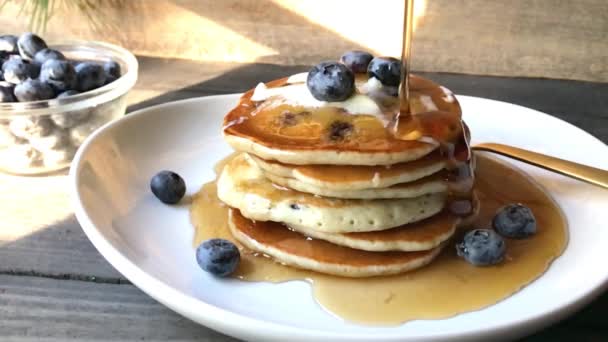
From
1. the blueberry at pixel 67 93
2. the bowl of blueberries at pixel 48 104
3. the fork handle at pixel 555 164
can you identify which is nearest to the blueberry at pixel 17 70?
the bowl of blueberries at pixel 48 104

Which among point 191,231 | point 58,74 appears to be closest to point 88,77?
point 58,74

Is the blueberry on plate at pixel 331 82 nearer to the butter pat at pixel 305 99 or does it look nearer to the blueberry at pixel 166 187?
the butter pat at pixel 305 99

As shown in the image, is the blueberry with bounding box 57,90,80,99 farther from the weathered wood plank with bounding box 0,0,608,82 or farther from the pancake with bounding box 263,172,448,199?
the weathered wood plank with bounding box 0,0,608,82

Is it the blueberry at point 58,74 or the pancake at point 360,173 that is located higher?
the pancake at point 360,173

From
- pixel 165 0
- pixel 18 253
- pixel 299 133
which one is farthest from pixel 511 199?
pixel 165 0

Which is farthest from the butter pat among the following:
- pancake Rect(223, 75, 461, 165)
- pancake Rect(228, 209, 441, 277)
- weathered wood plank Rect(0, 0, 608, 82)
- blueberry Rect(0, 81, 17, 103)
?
weathered wood plank Rect(0, 0, 608, 82)

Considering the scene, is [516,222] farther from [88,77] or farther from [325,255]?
[88,77]

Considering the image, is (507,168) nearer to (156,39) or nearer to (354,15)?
(354,15)

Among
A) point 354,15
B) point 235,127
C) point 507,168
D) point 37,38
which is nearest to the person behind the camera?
point 235,127

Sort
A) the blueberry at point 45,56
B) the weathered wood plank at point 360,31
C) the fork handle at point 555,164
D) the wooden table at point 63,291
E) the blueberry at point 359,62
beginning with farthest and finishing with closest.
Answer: the weathered wood plank at point 360,31
the blueberry at point 45,56
the blueberry at point 359,62
the fork handle at point 555,164
the wooden table at point 63,291
